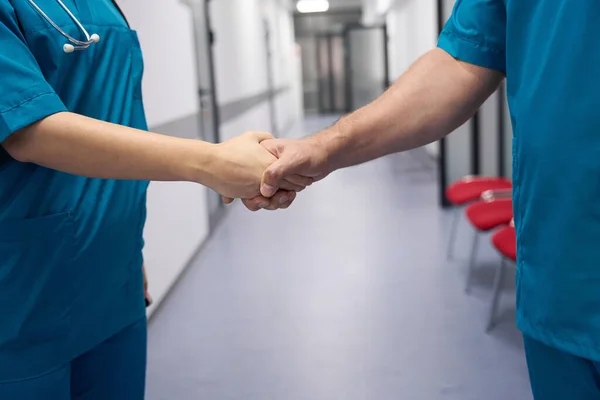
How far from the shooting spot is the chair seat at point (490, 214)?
246 centimetres

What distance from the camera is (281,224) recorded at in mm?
4129

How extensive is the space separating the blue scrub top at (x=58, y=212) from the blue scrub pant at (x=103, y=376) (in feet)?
0.08

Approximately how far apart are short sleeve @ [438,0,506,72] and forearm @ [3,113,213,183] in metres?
0.46

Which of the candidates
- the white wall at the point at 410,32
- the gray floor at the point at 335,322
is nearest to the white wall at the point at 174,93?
the gray floor at the point at 335,322

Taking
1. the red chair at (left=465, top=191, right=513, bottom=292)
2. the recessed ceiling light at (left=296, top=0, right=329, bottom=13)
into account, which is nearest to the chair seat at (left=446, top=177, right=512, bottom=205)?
the red chair at (left=465, top=191, right=513, bottom=292)

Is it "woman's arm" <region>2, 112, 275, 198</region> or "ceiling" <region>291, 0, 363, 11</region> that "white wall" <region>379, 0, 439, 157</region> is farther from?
"ceiling" <region>291, 0, 363, 11</region>

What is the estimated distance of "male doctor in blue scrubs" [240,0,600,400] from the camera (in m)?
0.73

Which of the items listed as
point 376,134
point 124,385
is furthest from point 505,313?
point 124,385

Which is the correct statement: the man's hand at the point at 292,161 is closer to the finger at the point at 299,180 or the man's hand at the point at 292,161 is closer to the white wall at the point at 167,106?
→ the finger at the point at 299,180

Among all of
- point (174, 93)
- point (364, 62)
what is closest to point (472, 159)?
point (174, 93)

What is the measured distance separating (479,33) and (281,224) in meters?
3.27

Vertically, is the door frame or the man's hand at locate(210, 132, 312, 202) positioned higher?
the man's hand at locate(210, 132, 312, 202)

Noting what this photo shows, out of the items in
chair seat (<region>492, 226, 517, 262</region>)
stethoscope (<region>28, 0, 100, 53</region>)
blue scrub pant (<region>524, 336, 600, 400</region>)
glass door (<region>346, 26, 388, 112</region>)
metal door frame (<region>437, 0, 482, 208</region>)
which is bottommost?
glass door (<region>346, 26, 388, 112</region>)

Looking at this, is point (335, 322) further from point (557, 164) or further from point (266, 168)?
point (557, 164)
